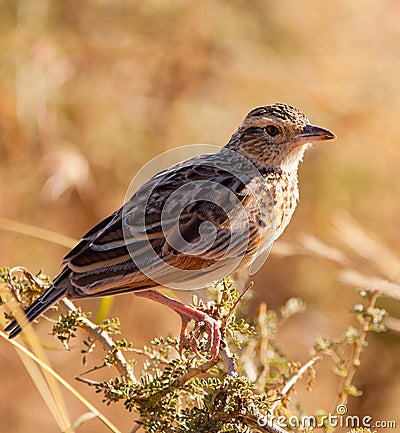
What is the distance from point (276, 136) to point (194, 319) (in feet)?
4.48

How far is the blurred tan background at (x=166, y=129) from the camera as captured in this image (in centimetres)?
658

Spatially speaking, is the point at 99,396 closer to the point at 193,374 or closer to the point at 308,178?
the point at 308,178

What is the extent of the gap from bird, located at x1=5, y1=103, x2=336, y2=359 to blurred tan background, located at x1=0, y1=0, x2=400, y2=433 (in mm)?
2534

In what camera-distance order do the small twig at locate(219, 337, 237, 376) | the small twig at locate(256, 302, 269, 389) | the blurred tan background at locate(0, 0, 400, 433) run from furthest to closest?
the blurred tan background at locate(0, 0, 400, 433), the small twig at locate(256, 302, 269, 389), the small twig at locate(219, 337, 237, 376)

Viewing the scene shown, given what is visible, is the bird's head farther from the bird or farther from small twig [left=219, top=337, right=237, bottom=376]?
small twig [left=219, top=337, right=237, bottom=376]

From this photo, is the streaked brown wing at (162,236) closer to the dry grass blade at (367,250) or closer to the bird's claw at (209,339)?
the bird's claw at (209,339)

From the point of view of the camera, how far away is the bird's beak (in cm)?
405

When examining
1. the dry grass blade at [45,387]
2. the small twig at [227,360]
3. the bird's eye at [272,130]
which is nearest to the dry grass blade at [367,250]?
the bird's eye at [272,130]

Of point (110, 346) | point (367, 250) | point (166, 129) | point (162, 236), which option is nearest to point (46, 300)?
point (110, 346)

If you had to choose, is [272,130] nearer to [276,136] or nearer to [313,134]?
[276,136]

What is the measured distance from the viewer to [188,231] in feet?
12.1

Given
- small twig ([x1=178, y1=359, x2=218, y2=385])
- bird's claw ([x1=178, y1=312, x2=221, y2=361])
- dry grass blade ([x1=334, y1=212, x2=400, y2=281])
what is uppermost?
dry grass blade ([x1=334, y1=212, x2=400, y2=281])

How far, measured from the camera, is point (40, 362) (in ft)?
8.68

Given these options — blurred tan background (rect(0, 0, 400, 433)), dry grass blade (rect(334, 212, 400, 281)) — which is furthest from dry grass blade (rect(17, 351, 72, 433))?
blurred tan background (rect(0, 0, 400, 433))
